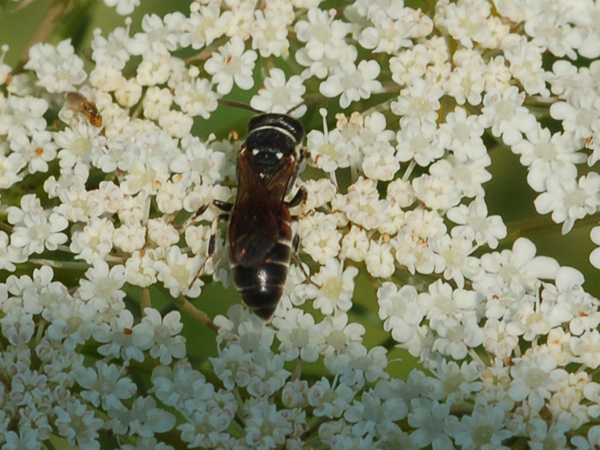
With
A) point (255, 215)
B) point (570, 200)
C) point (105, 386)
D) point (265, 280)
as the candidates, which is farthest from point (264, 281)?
point (570, 200)

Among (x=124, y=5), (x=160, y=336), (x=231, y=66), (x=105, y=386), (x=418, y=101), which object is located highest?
(x=124, y=5)

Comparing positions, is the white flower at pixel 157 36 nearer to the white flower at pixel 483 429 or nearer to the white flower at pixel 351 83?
the white flower at pixel 351 83

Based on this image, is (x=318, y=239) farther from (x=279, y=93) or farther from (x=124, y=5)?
(x=124, y=5)

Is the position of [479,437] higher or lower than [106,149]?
lower

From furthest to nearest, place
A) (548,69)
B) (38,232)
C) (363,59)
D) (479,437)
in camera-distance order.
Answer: (548,69) → (363,59) → (38,232) → (479,437)

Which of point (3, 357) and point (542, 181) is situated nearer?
point (3, 357)

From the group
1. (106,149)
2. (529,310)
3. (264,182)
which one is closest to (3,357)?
(106,149)

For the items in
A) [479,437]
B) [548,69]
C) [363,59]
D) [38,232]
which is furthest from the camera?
[548,69]

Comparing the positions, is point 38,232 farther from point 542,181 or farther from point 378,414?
point 542,181
